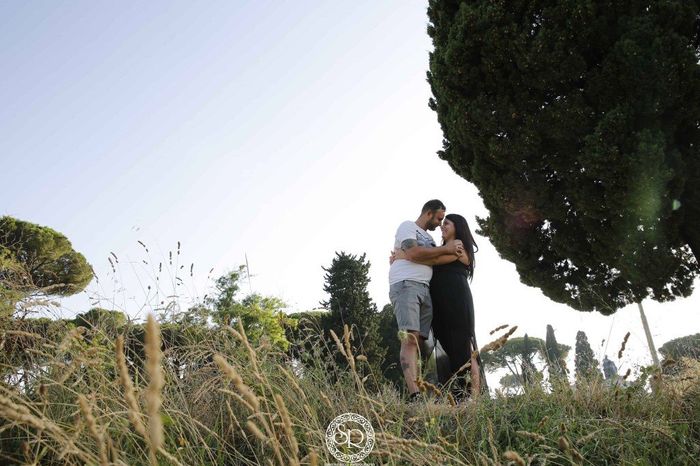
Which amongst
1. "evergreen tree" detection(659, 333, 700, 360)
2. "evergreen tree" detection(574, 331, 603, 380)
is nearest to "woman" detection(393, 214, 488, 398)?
"evergreen tree" detection(574, 331, 603, 380)

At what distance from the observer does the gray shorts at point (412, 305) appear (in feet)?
13.3

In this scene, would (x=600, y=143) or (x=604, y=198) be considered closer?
(x=600, y=143)

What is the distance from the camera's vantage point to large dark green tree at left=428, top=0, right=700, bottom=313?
715 centimetres

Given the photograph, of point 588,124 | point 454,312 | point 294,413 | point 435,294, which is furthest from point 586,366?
point 588,124

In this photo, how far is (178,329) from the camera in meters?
3.16

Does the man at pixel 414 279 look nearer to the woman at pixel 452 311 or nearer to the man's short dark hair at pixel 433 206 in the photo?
the woman at pixel 452 311

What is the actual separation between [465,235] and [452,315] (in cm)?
85

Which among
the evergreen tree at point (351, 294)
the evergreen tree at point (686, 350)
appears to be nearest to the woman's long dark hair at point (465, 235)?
the evergreen tree at point (686, 350)

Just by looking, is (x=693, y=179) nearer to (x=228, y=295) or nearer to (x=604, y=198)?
(x=604, y=198)

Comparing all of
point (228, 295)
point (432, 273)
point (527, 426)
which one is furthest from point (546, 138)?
point (228, 295)

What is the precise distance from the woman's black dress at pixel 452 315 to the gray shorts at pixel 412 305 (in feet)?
0.30

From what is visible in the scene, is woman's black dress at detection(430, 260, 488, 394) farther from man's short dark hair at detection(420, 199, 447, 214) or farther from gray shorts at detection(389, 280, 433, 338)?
man's short dark hair at detection(420, 199, 447, 214)

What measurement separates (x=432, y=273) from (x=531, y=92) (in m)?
5.14

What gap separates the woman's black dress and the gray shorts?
90 millimetres
